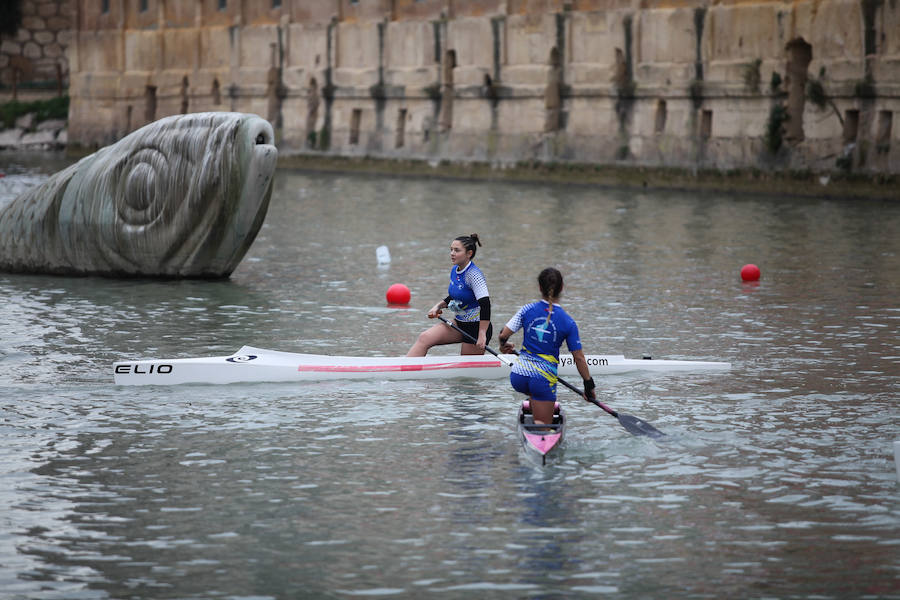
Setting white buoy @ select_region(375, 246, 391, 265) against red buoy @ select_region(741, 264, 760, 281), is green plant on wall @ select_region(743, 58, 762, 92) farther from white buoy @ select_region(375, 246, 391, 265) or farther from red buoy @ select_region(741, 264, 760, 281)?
red buoy @ select_region(741, 264, 760, 281)

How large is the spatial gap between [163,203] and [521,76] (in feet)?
84.8

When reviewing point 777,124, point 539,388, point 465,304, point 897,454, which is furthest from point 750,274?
point 777,124

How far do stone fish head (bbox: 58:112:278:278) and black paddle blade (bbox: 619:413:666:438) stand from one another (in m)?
9.42

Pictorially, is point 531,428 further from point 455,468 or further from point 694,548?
point 694,548

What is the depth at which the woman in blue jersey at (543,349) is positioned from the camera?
33.9ft

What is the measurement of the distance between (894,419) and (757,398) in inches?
48.5

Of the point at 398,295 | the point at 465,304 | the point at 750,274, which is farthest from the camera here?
the point at 750,274

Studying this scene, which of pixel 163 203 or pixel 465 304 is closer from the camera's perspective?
pixel 465 304

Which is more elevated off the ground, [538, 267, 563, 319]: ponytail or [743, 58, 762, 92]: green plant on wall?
[743, 58, 762, 92]: green plant on wall

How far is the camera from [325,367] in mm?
12906

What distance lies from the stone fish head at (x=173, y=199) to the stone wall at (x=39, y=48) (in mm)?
51397

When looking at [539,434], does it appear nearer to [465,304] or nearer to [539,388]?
[539,388]

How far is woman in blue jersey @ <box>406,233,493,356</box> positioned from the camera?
12633 mm

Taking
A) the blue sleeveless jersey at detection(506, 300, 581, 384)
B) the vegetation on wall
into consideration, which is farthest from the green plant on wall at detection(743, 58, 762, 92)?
the vegetation on wall
